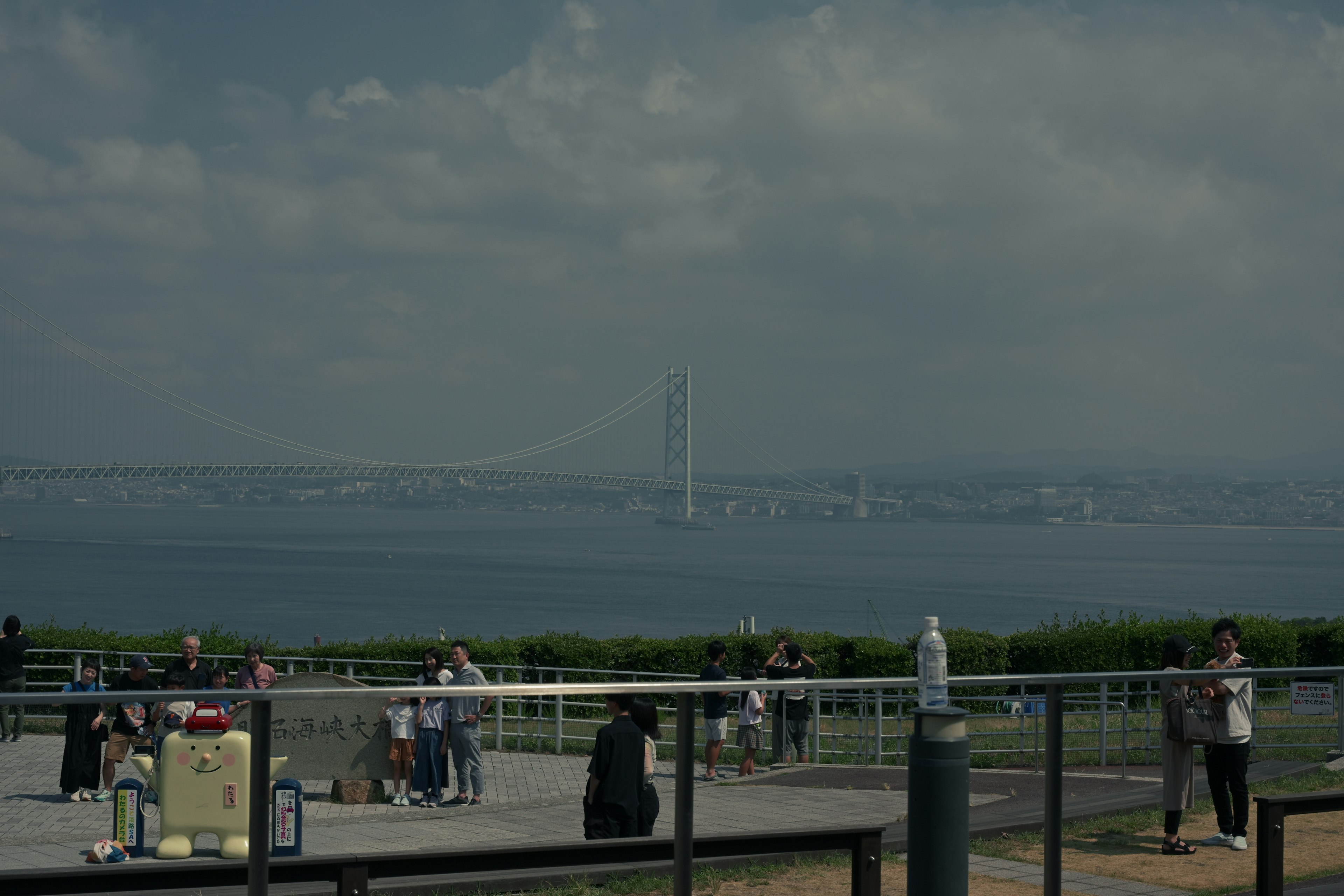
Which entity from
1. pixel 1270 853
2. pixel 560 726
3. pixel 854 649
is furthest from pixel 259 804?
pixel 854 649

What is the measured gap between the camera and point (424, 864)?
3.60 metres

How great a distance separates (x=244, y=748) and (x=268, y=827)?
0.23 meters

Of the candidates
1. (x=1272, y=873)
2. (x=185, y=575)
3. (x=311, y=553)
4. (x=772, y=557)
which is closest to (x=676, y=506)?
(x=772, y=557)

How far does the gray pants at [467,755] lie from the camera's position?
3.73 metres

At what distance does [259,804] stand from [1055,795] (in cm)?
257

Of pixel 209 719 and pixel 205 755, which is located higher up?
pixel 209 719

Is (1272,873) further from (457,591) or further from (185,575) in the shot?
(185,575)

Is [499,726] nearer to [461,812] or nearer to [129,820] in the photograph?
[461,812]

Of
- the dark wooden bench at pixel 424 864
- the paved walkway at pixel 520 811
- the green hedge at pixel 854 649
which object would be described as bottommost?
the green hedge at pixel 854 649

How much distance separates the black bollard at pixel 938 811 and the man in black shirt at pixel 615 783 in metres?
0.88

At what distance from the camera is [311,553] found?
14225 centimetres

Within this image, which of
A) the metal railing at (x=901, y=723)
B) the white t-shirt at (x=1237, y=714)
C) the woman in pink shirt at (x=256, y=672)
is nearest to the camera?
the metal railing at (x=901, y=723)

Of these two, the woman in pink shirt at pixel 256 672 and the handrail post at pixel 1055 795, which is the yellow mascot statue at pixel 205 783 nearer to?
the handrail post at pixel 1055 795

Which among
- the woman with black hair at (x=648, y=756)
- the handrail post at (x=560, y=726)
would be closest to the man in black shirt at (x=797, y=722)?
the woman with black hair at (x=648, y=756)
